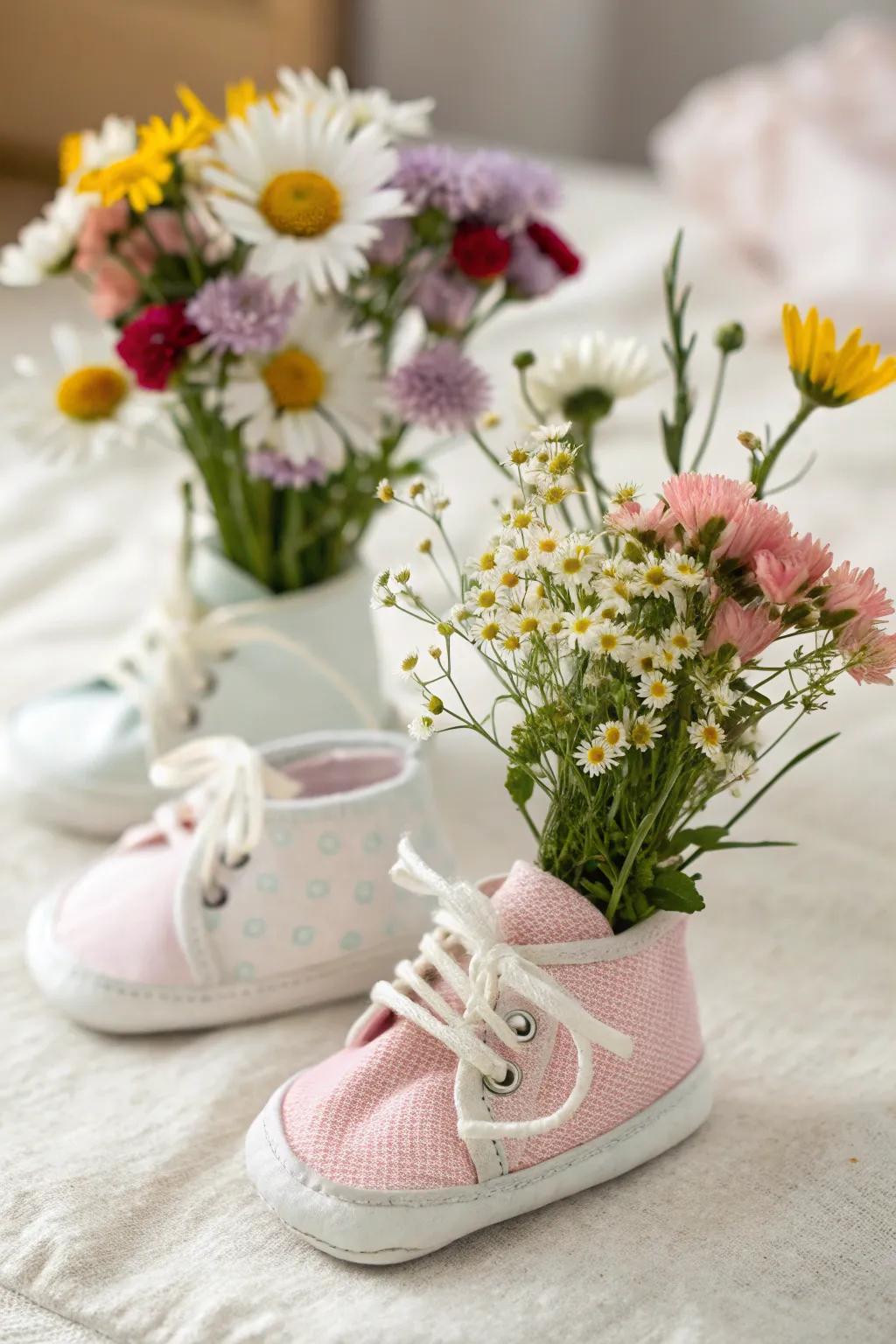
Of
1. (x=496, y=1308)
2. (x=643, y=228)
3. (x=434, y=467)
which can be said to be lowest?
(x=496, y=1308)

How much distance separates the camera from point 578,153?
8.95ft

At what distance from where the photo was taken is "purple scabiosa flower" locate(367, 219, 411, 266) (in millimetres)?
861

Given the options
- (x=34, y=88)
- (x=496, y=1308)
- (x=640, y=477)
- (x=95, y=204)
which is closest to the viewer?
(x=496, y=1308)

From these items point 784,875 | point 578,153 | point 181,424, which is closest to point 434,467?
point 181,424

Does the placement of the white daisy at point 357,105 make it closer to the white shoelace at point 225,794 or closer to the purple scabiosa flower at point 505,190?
the purple scabiosa flower at point 505,190

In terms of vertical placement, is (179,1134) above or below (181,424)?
below

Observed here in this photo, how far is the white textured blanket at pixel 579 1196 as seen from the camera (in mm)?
563

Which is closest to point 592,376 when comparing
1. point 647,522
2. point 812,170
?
point 647,522

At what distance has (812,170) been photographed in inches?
67.1

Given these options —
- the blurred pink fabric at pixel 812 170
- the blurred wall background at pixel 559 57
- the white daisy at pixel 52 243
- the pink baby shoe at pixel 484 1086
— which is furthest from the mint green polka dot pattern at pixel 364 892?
the blurred wall background at pixel 559 57

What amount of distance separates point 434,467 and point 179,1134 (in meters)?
0.90

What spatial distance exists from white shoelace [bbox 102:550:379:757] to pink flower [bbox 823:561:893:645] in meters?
0.42

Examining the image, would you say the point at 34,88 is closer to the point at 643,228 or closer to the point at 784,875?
the point at 643,228

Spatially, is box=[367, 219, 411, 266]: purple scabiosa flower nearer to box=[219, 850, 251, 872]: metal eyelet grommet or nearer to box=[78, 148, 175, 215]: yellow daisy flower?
box=[78, 148, 175, 215]: yellow daisy flower
